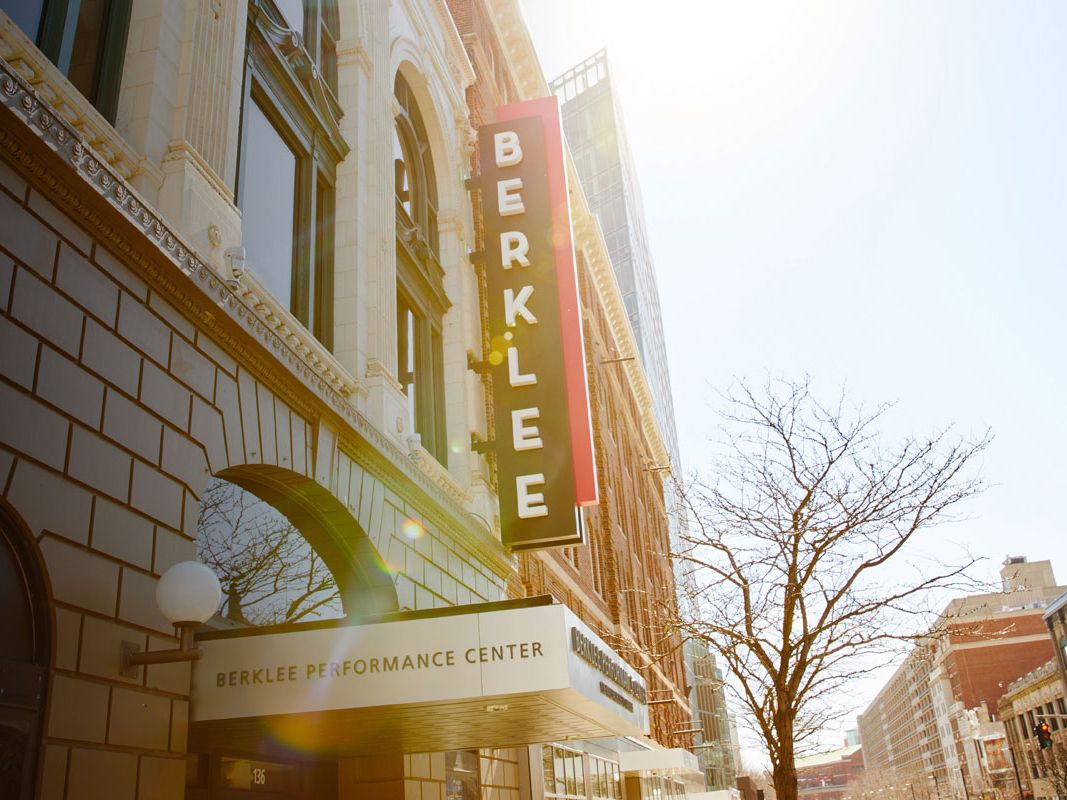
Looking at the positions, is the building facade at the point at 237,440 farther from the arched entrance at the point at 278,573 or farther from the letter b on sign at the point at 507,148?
the letter b on sign at the point at 507,148

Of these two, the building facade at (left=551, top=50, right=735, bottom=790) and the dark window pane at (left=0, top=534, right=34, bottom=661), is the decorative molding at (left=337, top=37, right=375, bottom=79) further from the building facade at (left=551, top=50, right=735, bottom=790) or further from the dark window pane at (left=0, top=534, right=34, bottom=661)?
the building facade at (left=551, top=50, right=735, bottom=790)

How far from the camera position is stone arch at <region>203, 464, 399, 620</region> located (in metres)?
9.59

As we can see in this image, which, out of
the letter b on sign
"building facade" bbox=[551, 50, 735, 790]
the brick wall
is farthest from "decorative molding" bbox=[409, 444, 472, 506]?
"building facade" bbox=[551, 50, 735, 790]

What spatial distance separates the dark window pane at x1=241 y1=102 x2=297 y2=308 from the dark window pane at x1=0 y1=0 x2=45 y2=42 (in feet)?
9.95

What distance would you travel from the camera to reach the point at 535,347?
15.4 meters

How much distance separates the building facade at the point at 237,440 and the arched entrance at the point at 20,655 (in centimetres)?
2

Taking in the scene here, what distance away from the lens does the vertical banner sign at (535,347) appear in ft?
47.9

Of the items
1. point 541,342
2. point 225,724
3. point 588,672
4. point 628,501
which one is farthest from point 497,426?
point 628,501

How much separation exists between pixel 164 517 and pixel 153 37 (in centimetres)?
449

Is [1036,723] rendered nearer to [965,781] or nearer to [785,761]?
[965,781]

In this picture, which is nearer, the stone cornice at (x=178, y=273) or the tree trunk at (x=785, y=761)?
the stone cornice at (x=178, y=273)

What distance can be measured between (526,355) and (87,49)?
8.50m

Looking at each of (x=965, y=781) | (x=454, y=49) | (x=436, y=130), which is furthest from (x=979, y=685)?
(x=436, y=130)

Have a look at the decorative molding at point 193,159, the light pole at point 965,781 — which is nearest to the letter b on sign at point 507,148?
the decorative molding at point 193,159
